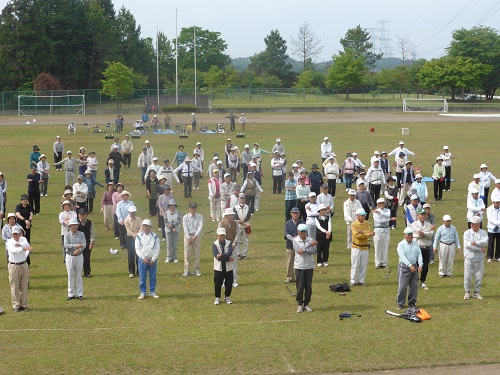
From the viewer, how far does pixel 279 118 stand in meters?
72.8

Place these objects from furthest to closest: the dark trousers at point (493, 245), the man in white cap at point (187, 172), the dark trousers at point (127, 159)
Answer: the dark trousers at point (127, 159) → the man in white cap at point (187, 172) → the dark trousers at point (493, 245)

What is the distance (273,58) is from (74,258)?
134974 mm

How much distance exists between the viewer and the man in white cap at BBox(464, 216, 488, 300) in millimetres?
14664

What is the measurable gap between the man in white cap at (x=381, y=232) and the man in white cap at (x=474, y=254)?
245 centimetres

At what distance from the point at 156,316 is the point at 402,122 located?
54.9 meters

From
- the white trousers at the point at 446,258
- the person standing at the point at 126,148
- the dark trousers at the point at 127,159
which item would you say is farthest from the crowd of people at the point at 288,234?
the dark trousers at the point at 127,159

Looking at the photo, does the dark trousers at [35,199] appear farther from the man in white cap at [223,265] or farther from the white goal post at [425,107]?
the white goal post at [425,107]

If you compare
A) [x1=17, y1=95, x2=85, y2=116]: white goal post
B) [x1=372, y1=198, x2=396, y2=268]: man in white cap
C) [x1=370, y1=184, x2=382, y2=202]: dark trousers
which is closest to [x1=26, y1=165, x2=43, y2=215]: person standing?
[x1=370, y1=184, x2=382, y2=202]: dark trousers

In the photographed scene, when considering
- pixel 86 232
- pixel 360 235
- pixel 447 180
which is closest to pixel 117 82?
pixel 447 180

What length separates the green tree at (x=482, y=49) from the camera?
100250 millimetres

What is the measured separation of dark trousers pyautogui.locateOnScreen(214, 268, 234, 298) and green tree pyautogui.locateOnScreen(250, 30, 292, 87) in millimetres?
120563

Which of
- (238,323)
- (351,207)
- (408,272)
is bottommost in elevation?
(238,323)

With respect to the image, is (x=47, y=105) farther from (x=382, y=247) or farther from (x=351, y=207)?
(x=382, y=247)

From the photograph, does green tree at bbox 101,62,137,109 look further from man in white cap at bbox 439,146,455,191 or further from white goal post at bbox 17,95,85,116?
man in white cap at bbox 439,146,455,191
